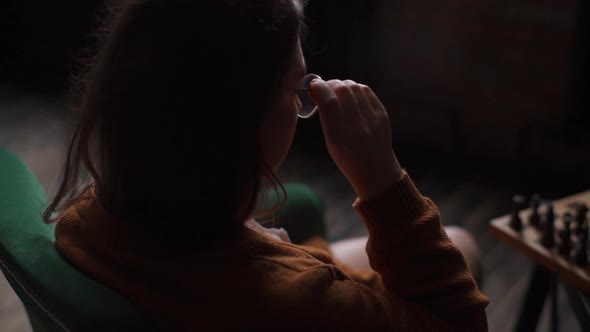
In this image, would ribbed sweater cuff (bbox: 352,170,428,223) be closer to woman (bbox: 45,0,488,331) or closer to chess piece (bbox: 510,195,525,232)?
woman (bbox: 45,0,488,331)

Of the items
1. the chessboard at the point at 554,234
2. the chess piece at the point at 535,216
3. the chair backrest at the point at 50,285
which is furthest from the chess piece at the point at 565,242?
the chair backrest at the point at 50,285

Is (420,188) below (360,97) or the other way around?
below

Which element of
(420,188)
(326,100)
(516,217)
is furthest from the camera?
(420,188)

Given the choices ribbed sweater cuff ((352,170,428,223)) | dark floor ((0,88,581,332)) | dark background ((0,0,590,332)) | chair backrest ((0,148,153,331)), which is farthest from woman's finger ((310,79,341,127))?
dark background ((0,0,590,332))

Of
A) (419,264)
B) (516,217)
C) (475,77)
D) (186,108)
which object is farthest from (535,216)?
(475,77)

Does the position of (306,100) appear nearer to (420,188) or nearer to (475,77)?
Result: (420,188)

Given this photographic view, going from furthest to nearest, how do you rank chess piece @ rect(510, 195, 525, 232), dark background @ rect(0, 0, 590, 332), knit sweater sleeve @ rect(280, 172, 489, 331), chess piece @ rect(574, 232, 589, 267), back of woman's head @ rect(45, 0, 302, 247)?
dark background @ rect(0, 0, 590, 332) < chess piece @ rect(510, 195, 525, 232) < chess piece @ rect(574, 232, 589, 267) < knit sweater sleeve @ rect(280, 172, 489, 331) < back of woman's head @ rect(45, 0, 302, 247)

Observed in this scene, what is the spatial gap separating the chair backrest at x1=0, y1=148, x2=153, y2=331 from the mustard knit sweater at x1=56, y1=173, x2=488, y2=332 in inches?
0.7

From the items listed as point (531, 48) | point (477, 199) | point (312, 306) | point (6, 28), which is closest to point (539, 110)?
point (531, 48)

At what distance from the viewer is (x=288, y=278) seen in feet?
2.10

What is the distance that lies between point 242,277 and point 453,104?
2358mm

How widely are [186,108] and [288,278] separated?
0.21 meters

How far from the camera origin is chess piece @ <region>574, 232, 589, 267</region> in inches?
47.8

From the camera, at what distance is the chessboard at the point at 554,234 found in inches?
48.0
